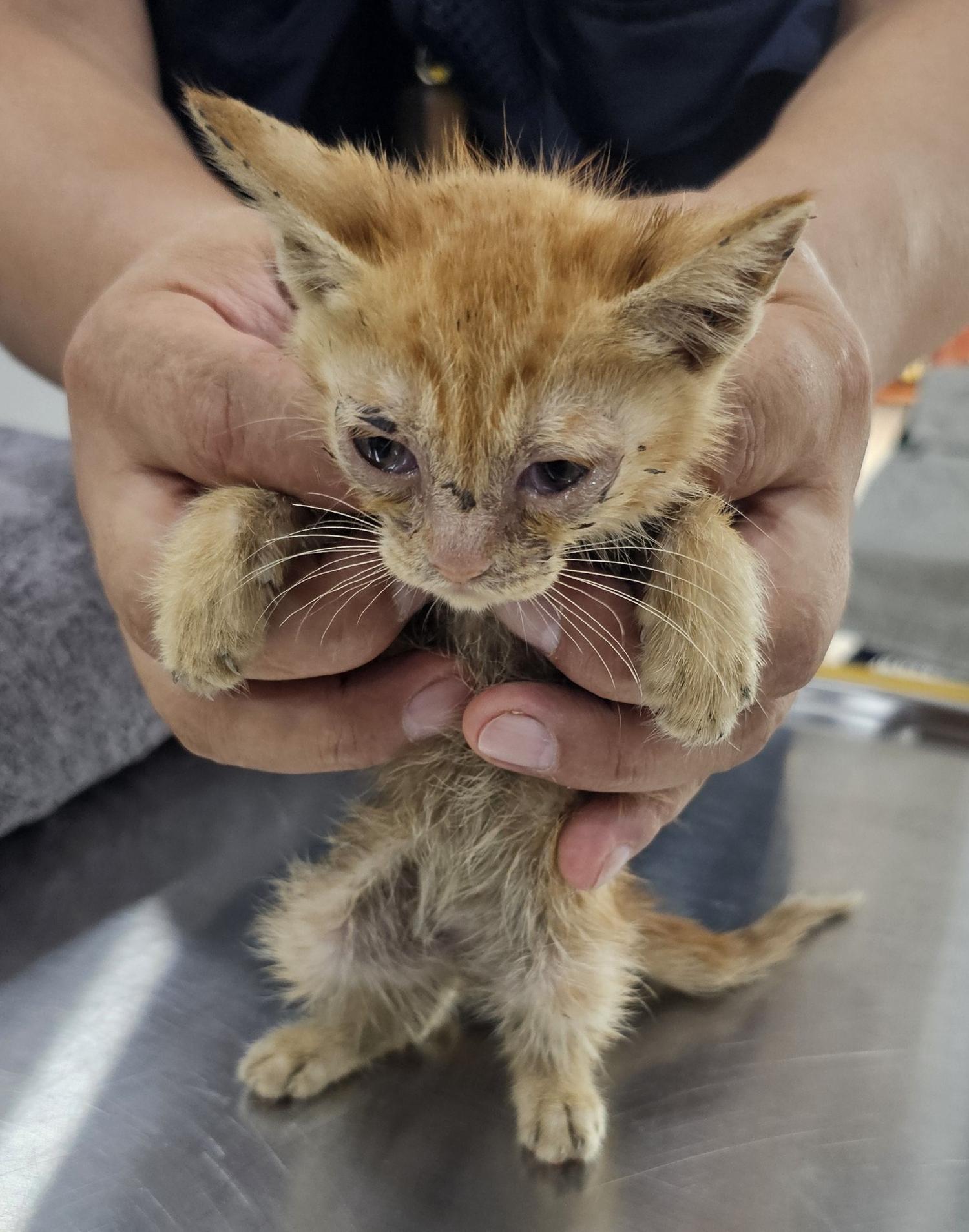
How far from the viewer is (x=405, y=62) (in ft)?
4.37

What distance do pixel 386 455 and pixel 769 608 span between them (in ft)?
1.05

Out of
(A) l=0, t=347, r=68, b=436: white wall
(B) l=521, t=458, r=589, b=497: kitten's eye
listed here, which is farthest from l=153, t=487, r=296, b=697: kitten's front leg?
(A) l=0, t=347, r=68, b=436: white wall

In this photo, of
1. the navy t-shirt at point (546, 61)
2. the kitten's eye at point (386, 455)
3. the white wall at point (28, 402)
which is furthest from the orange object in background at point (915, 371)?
the kitten's eye at point (386, 455)

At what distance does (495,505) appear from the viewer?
62 cm

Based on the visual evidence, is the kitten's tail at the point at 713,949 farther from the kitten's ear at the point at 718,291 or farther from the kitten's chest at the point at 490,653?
the kitten's ear at the point at 718,291

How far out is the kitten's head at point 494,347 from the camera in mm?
600

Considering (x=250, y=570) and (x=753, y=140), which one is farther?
(x=753, y=140)

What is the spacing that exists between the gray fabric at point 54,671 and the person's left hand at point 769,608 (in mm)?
605

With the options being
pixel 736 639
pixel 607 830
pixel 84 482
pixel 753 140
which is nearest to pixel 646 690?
pixel 736 639

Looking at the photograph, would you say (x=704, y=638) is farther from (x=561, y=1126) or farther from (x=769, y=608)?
(x=561, y=1126)

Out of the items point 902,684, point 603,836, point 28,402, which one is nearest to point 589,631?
point 603,836

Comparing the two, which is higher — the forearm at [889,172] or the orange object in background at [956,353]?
the forearm at [889,172]

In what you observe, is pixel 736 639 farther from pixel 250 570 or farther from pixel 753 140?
pixel 753 140

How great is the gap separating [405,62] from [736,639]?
3.54ft
